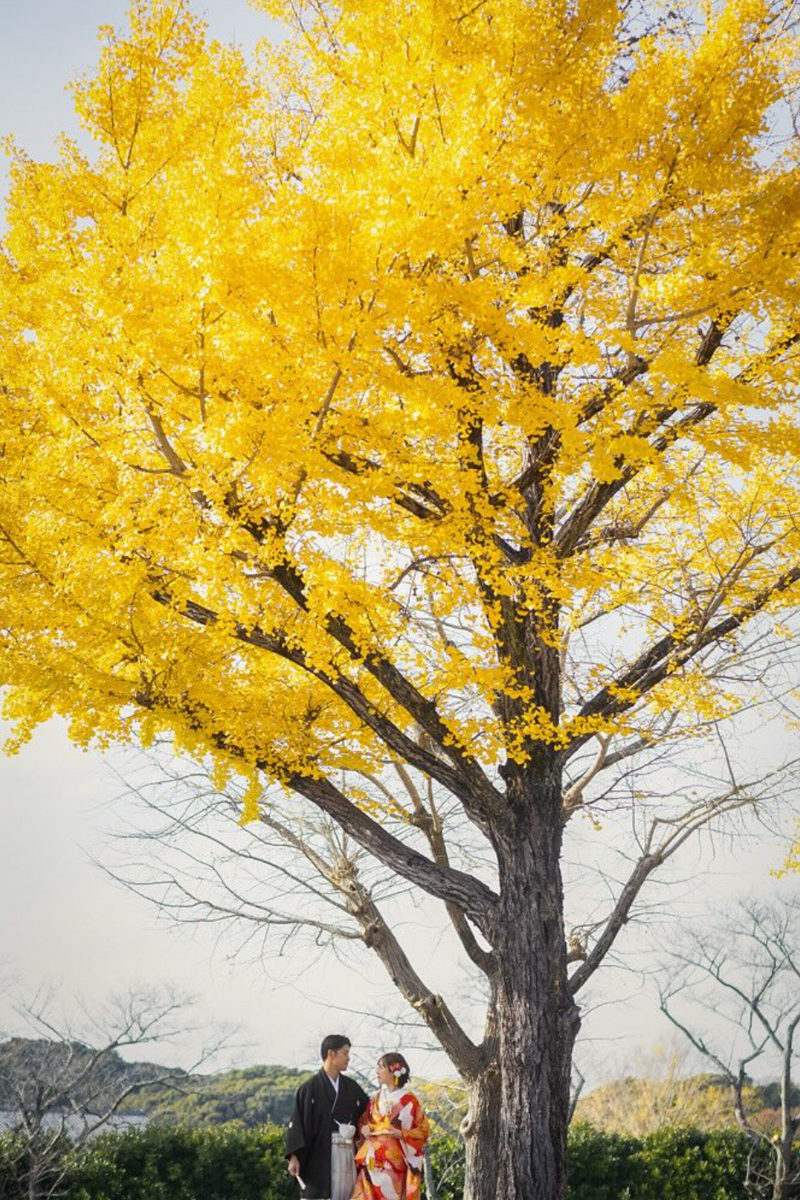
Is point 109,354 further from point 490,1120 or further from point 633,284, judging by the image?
point 490,1120

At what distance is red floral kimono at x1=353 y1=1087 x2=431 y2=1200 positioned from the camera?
182 inches

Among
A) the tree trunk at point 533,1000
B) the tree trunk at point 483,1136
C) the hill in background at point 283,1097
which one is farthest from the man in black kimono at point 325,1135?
the hill in background at point 283,1097

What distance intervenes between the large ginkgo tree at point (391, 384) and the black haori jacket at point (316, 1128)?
1451 mm

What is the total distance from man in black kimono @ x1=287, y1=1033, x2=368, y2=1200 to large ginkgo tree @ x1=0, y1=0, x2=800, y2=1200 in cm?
141

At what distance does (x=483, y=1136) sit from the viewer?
7484mm

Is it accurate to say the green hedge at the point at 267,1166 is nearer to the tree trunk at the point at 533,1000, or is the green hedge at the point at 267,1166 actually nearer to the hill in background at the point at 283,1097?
the hill in background at the point at 283,1097

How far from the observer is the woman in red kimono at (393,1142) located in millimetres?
4625

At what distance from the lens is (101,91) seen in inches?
233

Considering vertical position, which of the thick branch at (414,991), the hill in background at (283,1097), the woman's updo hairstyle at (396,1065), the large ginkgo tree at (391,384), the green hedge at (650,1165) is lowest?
the green hedge at (650,1165)

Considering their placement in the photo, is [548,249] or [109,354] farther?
[548,249]

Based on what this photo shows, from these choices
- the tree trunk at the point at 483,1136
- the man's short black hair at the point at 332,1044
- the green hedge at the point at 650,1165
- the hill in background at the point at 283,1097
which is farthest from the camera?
the green hedge at the point at 650,1165

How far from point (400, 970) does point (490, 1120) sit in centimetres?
141

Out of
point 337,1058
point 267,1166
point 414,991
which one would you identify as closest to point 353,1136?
point 337,1058

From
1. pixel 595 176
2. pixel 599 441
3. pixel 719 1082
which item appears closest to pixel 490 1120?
pixel 599 441
